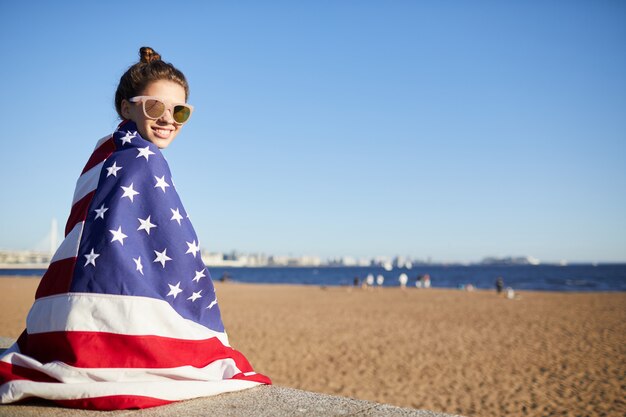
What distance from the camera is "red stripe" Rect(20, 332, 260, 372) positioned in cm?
162

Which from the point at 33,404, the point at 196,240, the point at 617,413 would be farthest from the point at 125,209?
the point at 617,413

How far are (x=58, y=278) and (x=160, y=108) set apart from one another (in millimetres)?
850

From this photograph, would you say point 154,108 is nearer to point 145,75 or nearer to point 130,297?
point 145,75

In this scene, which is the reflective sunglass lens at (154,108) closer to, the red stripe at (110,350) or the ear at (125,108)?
the ear at (125,108)

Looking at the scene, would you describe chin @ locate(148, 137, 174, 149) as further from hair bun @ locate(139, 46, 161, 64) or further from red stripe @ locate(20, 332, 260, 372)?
red stripe @ locate(20, 332, 260, 372)

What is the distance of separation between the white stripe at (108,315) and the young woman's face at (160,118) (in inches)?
31.3

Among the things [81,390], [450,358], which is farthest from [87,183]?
[450,358]

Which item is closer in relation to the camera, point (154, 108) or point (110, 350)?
point (110, 350)

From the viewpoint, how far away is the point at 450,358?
949cm

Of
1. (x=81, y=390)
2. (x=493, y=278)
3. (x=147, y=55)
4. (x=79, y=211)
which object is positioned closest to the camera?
(x=81, y=390)

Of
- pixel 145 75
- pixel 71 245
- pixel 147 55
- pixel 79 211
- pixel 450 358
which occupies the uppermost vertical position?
pixel 147 55

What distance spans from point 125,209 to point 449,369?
812 cm

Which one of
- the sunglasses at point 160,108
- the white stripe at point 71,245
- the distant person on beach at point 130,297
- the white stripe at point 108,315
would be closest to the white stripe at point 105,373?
the distant person on beach at point 130,297

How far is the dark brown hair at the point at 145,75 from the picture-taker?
6.82 ft
